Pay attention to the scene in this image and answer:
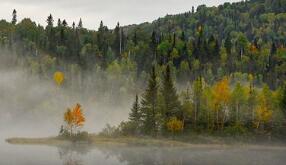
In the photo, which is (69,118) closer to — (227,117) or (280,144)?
(227,117)

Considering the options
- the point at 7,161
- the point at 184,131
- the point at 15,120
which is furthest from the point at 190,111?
the point at 15,120

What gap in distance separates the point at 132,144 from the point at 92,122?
188ft

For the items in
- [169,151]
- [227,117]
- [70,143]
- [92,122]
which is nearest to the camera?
[169,151]

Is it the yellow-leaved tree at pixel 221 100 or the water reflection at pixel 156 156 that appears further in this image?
the yellow-leaved tree at pixel 221 100

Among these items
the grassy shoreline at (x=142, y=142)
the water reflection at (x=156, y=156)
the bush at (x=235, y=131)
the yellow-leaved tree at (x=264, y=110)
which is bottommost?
the water reflection at (x=156, y=156)

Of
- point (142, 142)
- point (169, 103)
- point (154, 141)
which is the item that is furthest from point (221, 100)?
point (142, 142)

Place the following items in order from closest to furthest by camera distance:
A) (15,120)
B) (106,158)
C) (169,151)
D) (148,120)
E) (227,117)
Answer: (106,158) → (169,151) → (148,120) → (227,117) → (15,120)

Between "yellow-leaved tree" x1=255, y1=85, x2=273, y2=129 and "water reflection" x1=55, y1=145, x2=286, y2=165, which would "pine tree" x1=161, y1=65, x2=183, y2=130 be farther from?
"yellow-leaved tree" x1=255, y1=85, x2=273, y2=129

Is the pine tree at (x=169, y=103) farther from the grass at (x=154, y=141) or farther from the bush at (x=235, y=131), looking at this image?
the bush at (x=235, y=131)

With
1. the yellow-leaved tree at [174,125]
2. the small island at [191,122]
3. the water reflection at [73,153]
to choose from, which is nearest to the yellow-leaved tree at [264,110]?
the small island at [191,122]

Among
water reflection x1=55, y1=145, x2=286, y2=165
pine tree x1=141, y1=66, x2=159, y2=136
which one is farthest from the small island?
water reflection x1=55, y1=145, x2=286, y2=165

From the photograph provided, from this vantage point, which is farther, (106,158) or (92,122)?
(92,122)

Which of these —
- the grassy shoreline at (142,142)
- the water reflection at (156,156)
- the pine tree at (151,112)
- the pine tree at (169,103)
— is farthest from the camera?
the pine tree at (169,103)

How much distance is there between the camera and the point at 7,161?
281ft
